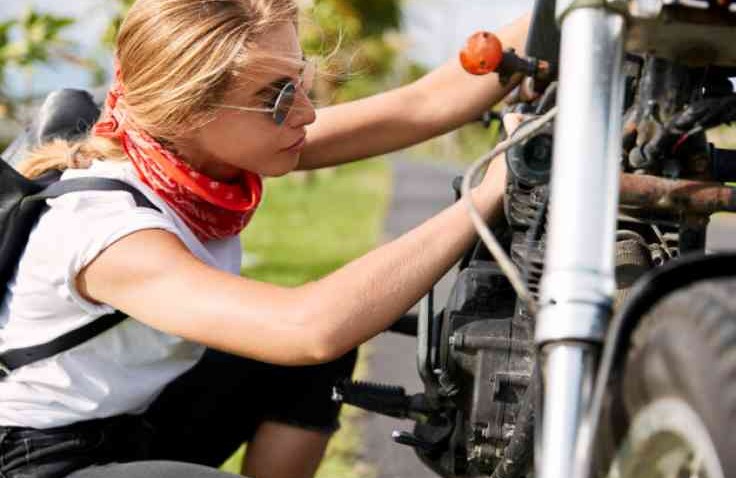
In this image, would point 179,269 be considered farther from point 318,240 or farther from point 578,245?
point 318,240

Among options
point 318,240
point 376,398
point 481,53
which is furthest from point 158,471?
point 318,240

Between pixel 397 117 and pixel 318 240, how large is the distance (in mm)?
6455

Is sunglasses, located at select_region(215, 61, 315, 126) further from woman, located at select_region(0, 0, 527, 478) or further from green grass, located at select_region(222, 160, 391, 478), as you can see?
green grass, located at select_region(222, 160, 391, 478)

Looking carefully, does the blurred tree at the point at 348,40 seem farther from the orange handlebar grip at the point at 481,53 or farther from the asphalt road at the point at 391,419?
the orange handlebar grip at the point at 481,53

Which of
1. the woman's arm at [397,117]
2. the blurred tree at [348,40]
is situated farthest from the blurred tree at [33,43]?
the woman's arm at [397,117]

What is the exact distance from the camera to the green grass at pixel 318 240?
304 cm

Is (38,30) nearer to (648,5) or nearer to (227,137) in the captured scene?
(227,137)

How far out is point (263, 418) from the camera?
2.22 meters

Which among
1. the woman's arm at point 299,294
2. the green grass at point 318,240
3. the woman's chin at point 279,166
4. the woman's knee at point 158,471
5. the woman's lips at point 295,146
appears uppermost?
the woman's lips at point 295,146

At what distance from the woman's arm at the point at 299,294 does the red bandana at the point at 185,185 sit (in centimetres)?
23

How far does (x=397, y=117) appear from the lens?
91.9 inches

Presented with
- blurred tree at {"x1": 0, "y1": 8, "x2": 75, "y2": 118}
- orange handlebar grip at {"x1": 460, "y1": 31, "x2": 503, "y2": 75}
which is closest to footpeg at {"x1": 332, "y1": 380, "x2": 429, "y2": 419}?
orange handlebar grip at {"x1": 460, "y1": 31, "x2": 503, "y2": 75}

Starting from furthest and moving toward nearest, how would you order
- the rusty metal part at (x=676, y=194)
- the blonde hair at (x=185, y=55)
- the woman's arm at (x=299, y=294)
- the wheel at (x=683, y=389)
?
the blonde hair at (x=185, y=55) → the woman's arm at (x=299, y=294) → the rusty metal part at (x=676, y=194) → the wheel at (x=683, y=389)

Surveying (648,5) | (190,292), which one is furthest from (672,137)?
(190,292)
